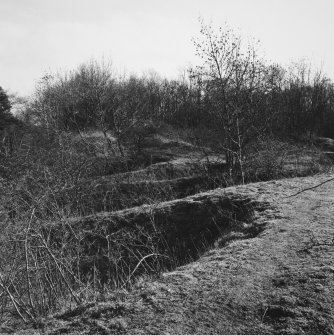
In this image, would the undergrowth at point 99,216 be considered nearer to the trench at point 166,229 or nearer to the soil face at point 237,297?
the trench at point 166,229

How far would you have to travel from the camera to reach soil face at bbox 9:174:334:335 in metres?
4.01

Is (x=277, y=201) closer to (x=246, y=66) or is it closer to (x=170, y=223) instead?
(x=170, y=223)

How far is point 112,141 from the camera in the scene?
3069 cm

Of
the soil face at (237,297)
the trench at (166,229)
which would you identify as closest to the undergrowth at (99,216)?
the trench at (166,229)

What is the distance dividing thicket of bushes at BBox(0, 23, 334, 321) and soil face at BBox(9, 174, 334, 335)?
56 cm

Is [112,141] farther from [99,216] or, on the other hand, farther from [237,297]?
[237,297]

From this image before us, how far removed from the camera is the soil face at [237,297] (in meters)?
4.01

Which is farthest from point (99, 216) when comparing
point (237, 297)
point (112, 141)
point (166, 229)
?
point (112, 141)

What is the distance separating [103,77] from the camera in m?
35.1

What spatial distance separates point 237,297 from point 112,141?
88.1 feet

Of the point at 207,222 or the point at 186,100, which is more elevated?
the point at 186,100

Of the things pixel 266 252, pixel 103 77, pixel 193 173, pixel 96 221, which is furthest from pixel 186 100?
pixel 266 252

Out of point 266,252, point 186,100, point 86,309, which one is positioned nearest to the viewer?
point 86,309

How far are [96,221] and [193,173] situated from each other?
1129cm
